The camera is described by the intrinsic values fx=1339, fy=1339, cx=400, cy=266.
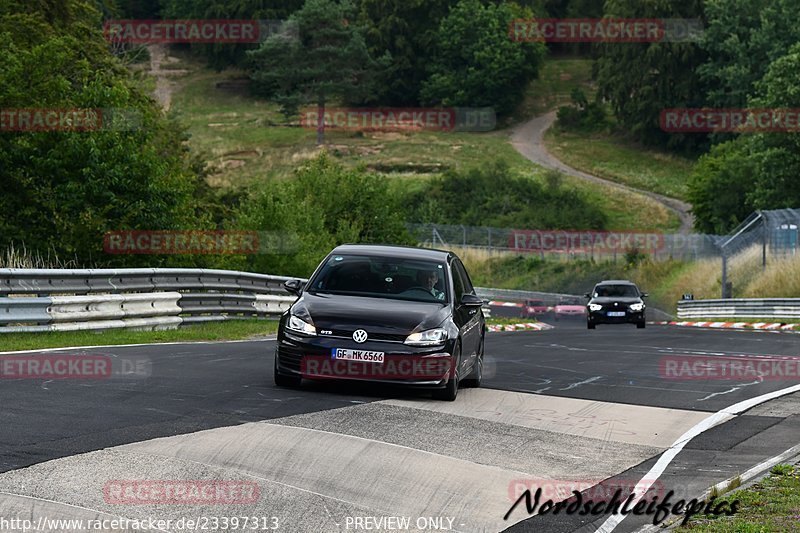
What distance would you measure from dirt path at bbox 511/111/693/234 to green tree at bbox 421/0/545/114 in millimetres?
3787

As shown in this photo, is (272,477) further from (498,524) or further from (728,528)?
(728,528)

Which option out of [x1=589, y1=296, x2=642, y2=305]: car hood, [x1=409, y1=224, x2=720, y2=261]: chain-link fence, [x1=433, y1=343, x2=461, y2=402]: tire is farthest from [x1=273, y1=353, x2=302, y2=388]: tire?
[x1=409, y1=224, x2=720, y2=261]: chain-link fence

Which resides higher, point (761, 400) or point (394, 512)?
point (394, 512)

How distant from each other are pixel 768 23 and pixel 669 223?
21941 mm

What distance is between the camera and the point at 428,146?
381ft

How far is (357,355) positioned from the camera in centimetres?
1327

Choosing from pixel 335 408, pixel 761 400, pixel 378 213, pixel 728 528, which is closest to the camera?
pixel 728 528

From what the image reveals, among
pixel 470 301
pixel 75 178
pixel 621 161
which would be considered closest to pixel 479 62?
pixel 621 161

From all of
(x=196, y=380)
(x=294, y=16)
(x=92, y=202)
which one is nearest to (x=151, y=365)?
(x=196, y=380)

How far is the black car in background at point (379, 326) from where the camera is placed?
43.8 ft

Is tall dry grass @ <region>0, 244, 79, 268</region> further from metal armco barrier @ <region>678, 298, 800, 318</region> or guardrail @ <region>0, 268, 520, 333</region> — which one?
metal armco barrier @ <region>678, 298, 800, 318</region>

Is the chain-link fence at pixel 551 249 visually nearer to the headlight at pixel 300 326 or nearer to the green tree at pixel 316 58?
the green tree at pixel 316 58

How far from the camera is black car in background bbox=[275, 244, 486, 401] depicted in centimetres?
1334

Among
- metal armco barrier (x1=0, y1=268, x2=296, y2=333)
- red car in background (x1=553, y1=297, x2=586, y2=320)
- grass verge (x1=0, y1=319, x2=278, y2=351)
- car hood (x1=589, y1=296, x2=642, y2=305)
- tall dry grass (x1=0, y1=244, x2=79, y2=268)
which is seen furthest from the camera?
red car in background (x1=553, y1=297, x2=586, y2=320)
